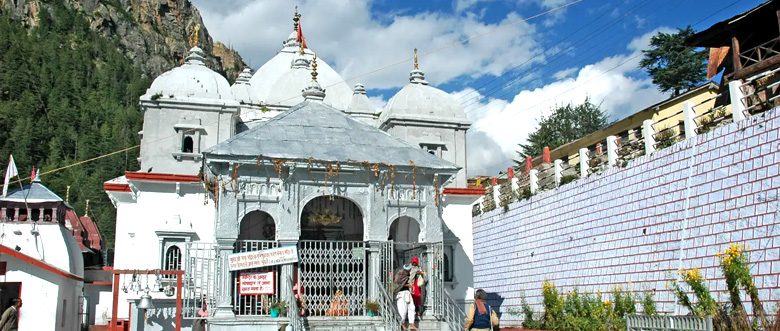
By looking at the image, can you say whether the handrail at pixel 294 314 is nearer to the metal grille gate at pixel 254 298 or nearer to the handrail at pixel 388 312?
the metal grille gate at pixel 254 298

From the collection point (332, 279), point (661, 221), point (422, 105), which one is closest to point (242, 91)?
point (422, 105)

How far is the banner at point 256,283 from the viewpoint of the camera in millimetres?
15250

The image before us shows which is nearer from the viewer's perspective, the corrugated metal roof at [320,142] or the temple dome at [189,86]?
the corrugated metal roof at [320,142]


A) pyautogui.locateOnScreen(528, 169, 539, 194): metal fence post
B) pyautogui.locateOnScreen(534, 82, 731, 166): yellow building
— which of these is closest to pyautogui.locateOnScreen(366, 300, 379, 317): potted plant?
pyautogui.locateOnScreen(528, 169, 539, 194): metal fence post

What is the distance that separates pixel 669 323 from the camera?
11.1m

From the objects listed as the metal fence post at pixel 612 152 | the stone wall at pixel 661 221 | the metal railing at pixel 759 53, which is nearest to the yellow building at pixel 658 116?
the metal railing at pixel 759 53

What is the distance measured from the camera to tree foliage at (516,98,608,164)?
4744 centimetres

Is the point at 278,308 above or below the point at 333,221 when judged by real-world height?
below

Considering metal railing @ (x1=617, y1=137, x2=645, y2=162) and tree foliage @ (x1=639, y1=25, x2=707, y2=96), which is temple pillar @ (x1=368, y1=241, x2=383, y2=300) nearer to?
metal railing @ (x1=617, y1=137, x2=645, y2=162)

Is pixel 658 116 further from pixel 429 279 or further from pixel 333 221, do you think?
pixel 429 279

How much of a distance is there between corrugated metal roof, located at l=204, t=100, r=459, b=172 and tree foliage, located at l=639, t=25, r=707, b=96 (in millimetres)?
28037

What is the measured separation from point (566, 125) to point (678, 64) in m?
8.58

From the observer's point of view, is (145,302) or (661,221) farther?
(145,302)

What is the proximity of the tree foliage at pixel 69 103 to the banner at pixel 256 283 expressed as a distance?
50202 mm
